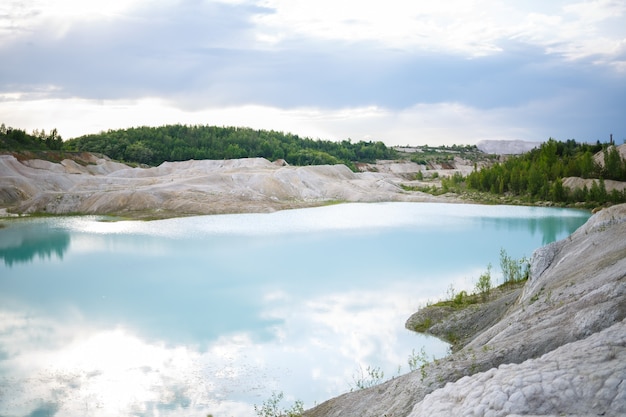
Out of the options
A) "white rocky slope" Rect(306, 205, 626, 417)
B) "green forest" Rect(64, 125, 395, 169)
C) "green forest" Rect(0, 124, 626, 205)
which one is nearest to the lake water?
"white rocky slope" Rect(306, 205, 626, 417)

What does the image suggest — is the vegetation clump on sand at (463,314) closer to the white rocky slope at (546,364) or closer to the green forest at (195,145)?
the white rocky slope at (546,364)

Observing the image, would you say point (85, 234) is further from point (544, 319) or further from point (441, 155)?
point (441, 155)

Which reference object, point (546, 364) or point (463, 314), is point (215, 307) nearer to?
point (463, 314)

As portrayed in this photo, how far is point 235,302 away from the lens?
1938 cm

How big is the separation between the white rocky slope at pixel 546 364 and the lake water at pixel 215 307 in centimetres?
294

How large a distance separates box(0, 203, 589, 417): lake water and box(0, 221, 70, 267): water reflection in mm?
124

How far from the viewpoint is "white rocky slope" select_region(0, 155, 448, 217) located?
157ft

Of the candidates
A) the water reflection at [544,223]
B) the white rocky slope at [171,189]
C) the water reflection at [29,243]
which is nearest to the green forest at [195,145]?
the white rocky slope at [171,189]

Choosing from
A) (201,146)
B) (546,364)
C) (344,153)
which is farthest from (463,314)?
(344,153)

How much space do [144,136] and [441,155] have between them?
61974mm

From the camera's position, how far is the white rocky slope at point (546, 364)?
5.79 metres

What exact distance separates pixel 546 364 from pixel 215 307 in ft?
44.4

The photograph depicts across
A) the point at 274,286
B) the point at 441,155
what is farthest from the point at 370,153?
the point at 274,286

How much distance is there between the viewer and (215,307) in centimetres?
1881
